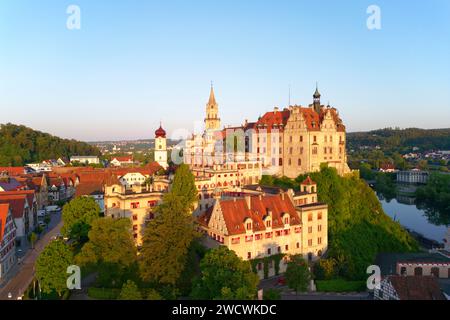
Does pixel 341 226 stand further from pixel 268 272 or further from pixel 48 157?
pixel 48 157

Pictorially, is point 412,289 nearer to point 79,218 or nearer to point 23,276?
point 23,276

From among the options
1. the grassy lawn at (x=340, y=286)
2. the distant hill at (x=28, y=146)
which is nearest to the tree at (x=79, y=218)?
the grassy lawn at (x=340, y=286)

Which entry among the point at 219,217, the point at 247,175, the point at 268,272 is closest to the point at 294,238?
the point at 268,272

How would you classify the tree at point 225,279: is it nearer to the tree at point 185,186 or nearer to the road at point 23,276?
the road at point 23,276

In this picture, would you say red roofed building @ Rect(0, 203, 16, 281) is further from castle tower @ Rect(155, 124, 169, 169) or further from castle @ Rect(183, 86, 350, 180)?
castle tower @ Rect(155, 124, 169, 169)
